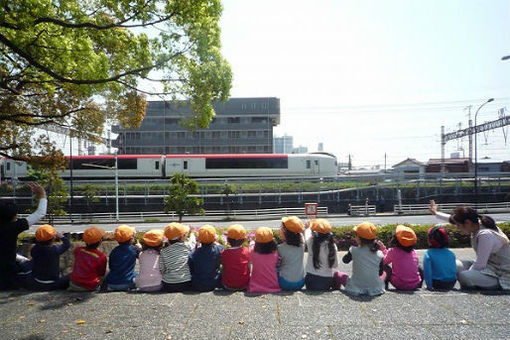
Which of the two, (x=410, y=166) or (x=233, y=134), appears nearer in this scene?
(x=233, y=134)

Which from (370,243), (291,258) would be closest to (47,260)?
(291,258)

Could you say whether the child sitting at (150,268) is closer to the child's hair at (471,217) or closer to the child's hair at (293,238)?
the child's hair at (293,238)

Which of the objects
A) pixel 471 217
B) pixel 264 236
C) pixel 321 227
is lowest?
pixel 264 236

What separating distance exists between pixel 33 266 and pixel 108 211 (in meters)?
23.0

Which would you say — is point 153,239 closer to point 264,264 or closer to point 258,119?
point 264,264

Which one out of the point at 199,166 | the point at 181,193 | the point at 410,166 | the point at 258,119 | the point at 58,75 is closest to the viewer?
the point at 58,75

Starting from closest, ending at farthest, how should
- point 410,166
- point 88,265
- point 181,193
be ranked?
point 88,265 < point 181,193 < point 410,166

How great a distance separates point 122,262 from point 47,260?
43.0 inches

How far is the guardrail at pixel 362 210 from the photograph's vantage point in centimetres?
2350

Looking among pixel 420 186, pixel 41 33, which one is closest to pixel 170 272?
pixel 41 33

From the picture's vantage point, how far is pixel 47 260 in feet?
15.5

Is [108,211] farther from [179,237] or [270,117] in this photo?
[270,117]

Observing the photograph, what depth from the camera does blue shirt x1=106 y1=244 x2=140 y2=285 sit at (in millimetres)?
4738

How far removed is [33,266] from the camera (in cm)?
480
